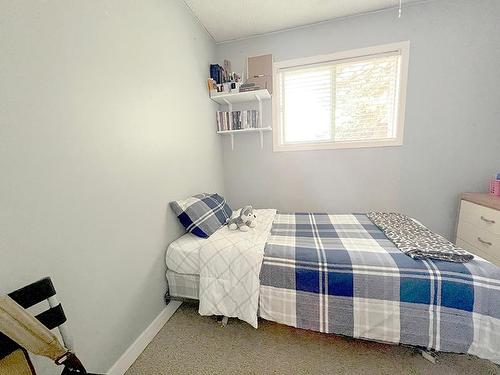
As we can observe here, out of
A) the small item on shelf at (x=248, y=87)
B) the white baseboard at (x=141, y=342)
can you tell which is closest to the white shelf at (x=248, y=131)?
the small item on shelf at (x=248, y=87)

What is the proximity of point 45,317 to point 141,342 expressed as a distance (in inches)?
30.2

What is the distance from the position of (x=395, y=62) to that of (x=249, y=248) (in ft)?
8.43

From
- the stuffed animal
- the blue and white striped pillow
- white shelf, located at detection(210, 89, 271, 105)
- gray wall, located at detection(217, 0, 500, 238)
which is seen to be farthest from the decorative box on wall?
the stuffed animal

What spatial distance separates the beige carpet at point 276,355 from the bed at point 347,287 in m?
0.18

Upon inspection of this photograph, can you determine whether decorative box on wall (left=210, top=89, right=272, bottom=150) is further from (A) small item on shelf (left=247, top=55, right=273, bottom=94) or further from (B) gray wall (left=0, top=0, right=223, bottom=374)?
(B) gray wall (left=0, top=0, right=223, bottom=374)

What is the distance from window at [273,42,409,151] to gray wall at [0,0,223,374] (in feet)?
4.58

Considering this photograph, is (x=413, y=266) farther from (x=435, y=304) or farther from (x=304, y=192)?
(x=304, y=192)

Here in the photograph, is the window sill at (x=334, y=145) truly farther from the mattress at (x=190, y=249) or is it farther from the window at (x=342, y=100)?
the mattress at (x=190, y=249)

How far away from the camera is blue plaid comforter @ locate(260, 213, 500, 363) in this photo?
1.07 metres

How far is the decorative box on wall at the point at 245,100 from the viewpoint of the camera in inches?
93.0

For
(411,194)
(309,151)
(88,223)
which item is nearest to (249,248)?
(88,223)

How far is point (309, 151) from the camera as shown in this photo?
258 centimetres

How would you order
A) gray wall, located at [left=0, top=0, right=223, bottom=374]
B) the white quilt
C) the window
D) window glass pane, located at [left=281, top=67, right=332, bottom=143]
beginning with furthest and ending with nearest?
window glass pane, located at [left=281, top=67, right=332, bottom=143], the window, the white quilt, gray wall, located at [left=0, top=0, right=223, bottom=374]

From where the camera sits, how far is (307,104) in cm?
255
